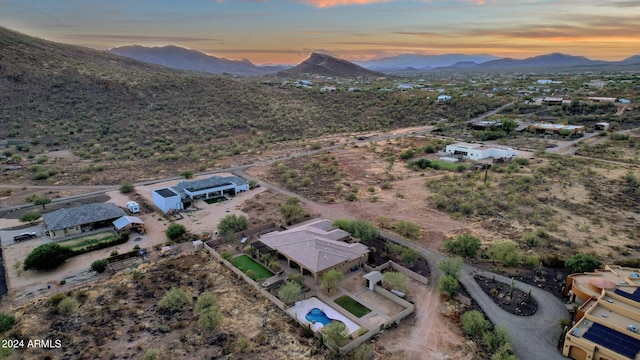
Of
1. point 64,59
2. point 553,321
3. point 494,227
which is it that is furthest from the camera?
point 64,59

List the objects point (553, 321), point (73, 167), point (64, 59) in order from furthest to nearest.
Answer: point (64, 59)
point (73, 167)
point (553, 321)

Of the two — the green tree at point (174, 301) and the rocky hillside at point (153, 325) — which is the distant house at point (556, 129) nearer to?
the rocky hillside at point (153, 325)

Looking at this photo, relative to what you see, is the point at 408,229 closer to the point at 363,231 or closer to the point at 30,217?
the point at 363,231

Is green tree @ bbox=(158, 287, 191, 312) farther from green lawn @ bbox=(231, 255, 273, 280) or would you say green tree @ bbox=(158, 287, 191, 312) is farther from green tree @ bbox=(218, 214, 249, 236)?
green tree @ bbox=(218, 214, 249, 236)

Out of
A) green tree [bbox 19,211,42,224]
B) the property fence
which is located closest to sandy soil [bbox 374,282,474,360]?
the property fence

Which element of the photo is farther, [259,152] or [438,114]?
[438,114]

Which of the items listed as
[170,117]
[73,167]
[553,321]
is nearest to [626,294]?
[553,321]

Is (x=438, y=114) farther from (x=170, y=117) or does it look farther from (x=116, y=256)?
(x=116, y=256)
